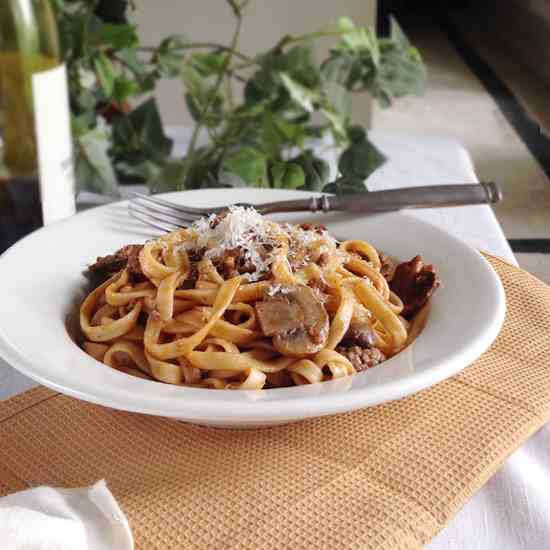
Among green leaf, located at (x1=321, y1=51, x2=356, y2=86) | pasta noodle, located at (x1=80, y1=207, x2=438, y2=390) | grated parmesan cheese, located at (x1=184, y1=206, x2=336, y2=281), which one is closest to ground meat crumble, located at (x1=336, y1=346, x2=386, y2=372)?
pasta noodle, located at (x1=80, y1=207, x2=438, y2=390)

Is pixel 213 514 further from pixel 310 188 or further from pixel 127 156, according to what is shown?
pixel 127 156

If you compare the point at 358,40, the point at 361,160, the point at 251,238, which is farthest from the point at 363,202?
the point at 358,40

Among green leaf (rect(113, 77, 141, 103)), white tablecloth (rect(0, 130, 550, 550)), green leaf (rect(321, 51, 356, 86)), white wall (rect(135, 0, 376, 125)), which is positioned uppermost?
green leaf (rect(321, 51, 356, 86))

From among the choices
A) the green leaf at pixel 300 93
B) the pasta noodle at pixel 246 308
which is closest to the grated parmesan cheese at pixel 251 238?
the pasta noodle at pixel 246 308

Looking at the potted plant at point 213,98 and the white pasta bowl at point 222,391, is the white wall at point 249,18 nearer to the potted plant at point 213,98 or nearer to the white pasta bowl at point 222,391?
the potted plant at point 213,98

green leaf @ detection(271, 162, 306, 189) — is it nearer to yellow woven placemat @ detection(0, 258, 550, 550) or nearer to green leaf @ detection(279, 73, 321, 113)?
green leaf @ detection(279, 73, 321, 113)

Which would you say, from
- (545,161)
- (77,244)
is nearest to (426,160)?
(545,161)

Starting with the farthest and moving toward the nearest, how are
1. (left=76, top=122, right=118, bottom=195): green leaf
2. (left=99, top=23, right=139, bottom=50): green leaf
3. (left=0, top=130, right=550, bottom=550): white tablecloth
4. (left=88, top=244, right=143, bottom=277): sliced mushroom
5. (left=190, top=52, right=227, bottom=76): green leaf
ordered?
(left=190, top=52, right=227, bottom=76): green leaf < (left=99, top=23, right=139, bottom=50): green leaf < (left=76, top=122, right=118, bottom=195): green leaf < (left=88, top=244, right=143, bottom=277): sliced mushroom < (left=0, top=130, right=550, bottom=550): white tablecloth

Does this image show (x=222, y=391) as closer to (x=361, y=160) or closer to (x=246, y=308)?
(x=246, y=308)
